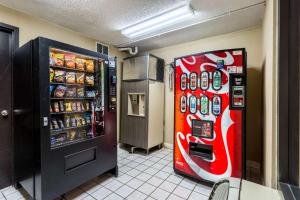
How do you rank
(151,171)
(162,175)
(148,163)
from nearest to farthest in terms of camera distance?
(162,175) → (151,171) → (148,163)

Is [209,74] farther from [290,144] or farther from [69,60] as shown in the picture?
[69,60]

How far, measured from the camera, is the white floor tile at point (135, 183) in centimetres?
215

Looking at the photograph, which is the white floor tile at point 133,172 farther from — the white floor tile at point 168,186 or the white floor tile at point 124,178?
the white floor tile at point 168,186

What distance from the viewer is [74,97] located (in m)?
2.02

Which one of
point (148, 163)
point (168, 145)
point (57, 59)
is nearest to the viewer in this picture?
point (57, 59)

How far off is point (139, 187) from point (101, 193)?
519 millimetres

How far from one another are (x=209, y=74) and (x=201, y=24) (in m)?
1.02

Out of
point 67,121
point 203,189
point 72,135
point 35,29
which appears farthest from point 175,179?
point 35,29

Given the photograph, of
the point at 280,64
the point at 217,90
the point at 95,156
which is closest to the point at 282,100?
the point at 280,64

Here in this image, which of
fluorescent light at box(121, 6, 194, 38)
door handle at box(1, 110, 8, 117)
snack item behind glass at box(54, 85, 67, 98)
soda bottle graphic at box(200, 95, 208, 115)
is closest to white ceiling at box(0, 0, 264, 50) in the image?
fluorescent light at box(121, 6, 194, 38)

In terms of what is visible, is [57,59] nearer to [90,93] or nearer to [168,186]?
[90,93]

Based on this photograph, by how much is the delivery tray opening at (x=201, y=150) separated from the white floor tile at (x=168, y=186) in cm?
54

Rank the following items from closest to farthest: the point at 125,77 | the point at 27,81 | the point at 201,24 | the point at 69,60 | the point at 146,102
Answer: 1. the point at 27,81
2. the point at 69,60
3. the point at 201,24
4. the point at 146,102
5. the point at 125,77

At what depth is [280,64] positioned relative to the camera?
102 centimetres
